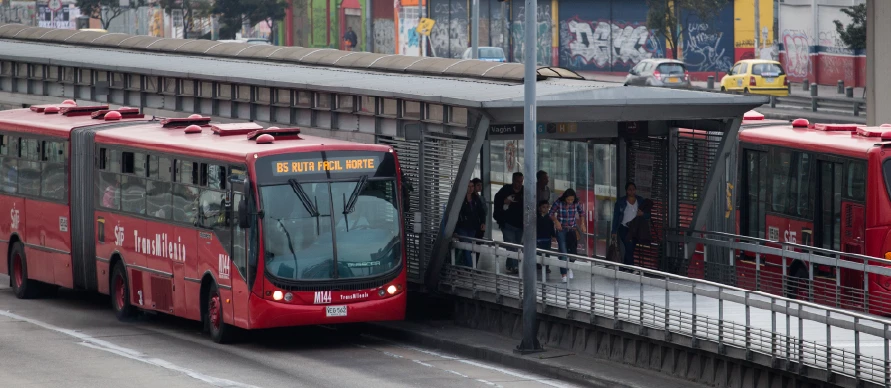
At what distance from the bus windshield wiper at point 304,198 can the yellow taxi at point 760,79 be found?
124 feet

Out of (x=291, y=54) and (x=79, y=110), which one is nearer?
(x=79, y=110)

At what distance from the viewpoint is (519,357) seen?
18.2m

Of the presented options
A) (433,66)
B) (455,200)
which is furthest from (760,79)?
(455,200)

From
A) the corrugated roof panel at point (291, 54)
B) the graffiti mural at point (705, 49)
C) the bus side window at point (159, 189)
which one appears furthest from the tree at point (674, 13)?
the bus side window at point (159, 189)

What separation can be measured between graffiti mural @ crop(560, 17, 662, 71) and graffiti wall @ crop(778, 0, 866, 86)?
727 cm

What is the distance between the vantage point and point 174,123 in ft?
75.9

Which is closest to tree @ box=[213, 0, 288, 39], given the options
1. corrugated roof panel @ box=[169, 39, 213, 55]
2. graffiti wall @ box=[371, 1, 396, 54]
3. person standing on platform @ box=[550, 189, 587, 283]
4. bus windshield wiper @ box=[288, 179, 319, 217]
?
graffiti wall @ box=[371, 1, 396, 54]

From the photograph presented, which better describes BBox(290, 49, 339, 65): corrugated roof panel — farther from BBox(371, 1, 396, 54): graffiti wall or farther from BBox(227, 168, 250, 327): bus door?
BBox(371, 1, 396, 54): graffiti wall

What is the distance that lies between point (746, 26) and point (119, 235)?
47.7 metres

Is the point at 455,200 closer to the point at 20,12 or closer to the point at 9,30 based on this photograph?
the point at 9,30

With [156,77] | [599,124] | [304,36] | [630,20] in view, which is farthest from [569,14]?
[599,124]

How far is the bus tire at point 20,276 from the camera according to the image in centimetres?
2522

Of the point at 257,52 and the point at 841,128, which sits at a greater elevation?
the point at 257,52

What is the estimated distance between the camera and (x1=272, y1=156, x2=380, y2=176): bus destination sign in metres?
19.4
